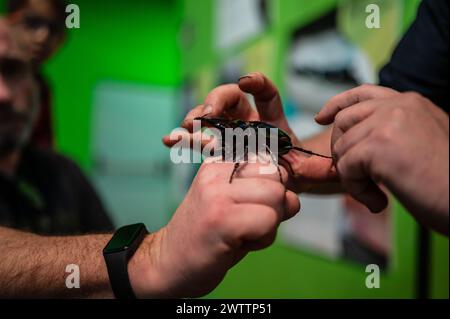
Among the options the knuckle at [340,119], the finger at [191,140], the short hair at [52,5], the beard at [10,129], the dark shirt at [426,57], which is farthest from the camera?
the short hair at [52,5]

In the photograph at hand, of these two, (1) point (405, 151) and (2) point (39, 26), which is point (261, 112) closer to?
(1) point (405, 151)

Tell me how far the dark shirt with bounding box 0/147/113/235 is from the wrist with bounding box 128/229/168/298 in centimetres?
71

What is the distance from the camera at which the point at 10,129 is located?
4.97 feet

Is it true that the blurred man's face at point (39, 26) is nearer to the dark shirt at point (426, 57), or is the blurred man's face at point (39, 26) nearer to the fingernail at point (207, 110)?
the fingernail at point (207, 110)

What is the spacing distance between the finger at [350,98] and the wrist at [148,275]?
32 cm

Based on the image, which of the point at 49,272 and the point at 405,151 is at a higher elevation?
the point at 405,151

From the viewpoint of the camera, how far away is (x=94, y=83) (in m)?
4.44

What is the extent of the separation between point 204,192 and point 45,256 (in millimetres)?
294

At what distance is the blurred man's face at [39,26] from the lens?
155 centimetres

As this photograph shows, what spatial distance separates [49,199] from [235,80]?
1.39m

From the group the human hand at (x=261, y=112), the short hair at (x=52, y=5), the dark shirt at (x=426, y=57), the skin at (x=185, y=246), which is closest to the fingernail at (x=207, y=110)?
the human hand at (x=261, y=112)

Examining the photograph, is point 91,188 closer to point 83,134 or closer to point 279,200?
point 279,200

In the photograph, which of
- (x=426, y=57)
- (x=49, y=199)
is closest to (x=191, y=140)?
(x=426, y=57)
